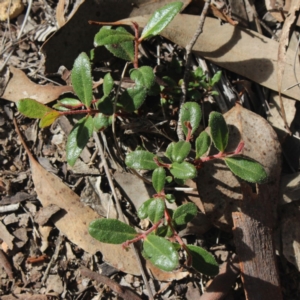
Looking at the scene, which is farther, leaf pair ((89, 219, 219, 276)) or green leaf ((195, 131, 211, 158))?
green leaf ((195, 131, 211, 158))

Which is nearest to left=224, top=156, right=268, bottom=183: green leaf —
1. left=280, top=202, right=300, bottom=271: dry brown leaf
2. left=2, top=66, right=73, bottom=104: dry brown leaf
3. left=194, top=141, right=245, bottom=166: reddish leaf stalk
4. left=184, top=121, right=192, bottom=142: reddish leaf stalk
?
left=194, top=141, right=245, bottom=166: reddish leaf stalk

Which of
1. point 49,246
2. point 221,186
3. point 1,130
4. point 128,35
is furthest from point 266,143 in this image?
point 1,130

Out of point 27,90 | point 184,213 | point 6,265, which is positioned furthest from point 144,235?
point 27,90

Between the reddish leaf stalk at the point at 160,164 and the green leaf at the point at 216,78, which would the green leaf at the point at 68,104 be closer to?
the reddish leaf stalk at the point at 160,164

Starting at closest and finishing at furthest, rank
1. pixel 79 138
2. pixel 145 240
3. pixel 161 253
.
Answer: pixel 161 253 → pixel 145 240 → pixel 79 138

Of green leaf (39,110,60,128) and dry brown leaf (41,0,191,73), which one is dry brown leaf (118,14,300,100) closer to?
dry brown leaf (41,0,191,73)

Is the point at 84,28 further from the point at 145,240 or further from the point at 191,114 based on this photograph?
the point at 145,240
